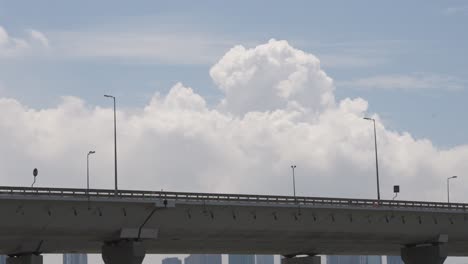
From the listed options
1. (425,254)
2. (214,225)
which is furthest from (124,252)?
(425,254)

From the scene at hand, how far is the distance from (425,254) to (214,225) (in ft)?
96.9

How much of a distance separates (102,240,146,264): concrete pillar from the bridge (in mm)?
84

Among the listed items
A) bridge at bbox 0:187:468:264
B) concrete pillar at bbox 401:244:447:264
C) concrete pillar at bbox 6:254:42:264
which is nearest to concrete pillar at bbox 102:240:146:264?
bridge at bbox 0:187:468:264

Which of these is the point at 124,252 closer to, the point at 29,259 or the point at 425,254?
the point at 29,259

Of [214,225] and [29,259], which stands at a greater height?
[214,225]

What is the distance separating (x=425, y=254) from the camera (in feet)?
340

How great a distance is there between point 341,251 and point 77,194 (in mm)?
43213

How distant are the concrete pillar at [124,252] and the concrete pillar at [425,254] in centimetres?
3549

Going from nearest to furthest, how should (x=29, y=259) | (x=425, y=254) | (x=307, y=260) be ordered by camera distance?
(x=29, y=259) < (x=425, y=254) < (x=307, y=260)

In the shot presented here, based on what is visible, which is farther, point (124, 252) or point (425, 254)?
point (425, 254)

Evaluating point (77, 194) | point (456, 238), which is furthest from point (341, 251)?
point (77, 194)

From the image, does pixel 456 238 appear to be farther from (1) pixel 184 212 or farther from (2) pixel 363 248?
(1) pixel 184 212

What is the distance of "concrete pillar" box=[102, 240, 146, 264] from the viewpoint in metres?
80.8

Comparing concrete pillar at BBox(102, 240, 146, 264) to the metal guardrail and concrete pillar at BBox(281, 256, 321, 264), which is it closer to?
the metal guardrail
